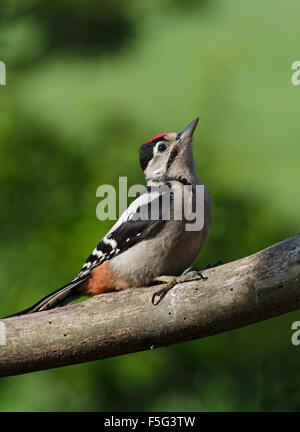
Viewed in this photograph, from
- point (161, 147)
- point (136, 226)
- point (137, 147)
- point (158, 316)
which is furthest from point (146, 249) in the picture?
point (137, 147)

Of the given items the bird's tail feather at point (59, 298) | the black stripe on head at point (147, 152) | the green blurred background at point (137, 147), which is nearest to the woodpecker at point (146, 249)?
the bird's tail feather at point (59, 298)

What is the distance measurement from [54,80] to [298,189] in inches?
102

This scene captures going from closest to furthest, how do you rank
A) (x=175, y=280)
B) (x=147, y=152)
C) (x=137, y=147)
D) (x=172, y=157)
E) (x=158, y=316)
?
(x=158, y=316) → (x=175, y=280) → (x=172, y=157) → (x=147, y=152) → (x=137, y=147)

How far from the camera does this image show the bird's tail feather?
3459mm

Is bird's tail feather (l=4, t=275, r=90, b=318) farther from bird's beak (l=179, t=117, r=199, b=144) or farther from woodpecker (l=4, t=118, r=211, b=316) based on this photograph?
bird's beak (l=179, t=117, r=199, b=144)

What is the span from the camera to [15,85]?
610cm

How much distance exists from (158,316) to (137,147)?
2392 mm

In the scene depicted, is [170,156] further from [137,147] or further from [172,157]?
[137,147]

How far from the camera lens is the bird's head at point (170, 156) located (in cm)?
377

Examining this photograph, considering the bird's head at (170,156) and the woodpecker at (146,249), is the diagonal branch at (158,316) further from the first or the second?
the bird's head at (170,156)

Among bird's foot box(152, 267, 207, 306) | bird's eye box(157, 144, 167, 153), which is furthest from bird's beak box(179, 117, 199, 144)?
bird's foot box(152, 267, 207, 306)

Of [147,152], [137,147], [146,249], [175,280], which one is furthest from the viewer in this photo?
[137,147]

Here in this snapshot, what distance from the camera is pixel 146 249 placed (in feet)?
11.4
